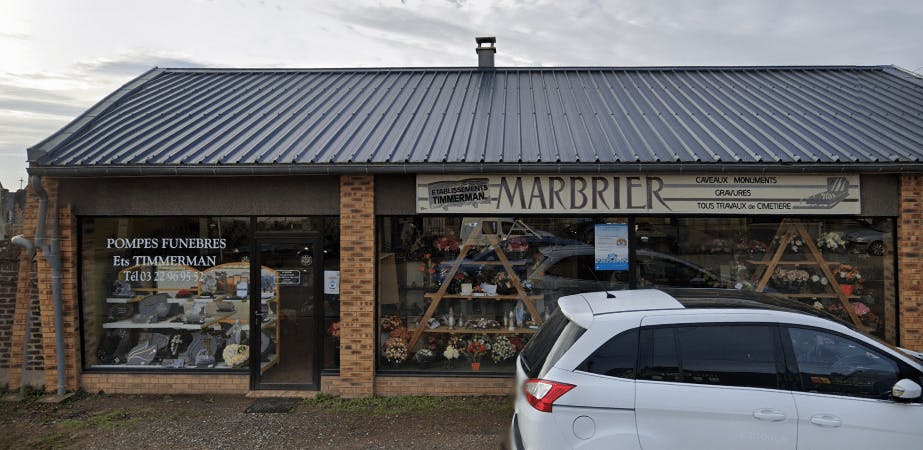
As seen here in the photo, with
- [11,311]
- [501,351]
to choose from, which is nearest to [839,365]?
[501,351]

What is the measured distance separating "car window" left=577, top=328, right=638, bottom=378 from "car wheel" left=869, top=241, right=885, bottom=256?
211 inches

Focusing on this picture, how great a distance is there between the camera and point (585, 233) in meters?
7.36

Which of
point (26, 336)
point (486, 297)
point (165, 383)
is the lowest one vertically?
point (165, 383)

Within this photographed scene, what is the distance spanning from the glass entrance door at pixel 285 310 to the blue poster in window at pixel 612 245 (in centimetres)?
378

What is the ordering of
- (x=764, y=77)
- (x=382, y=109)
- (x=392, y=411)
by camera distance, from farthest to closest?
(x=764, y=77)
(x=382, y=109)
(x=392, y=411)

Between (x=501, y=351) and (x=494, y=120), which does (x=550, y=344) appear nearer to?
(x=501, y=351)

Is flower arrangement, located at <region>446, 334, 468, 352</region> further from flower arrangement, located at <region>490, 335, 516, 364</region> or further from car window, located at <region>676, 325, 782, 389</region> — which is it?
car window, located at <region>676, 325, 782, 389</region>

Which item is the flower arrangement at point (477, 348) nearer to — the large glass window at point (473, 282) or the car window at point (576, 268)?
the large glass window at point (473, 282)

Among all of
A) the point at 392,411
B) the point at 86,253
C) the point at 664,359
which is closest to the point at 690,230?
the point at 664,359

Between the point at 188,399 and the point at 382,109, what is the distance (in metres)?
5.27

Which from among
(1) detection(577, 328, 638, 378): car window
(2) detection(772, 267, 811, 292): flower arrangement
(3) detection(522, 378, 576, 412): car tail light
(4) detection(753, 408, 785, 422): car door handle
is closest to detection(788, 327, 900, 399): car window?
(4) detection(753, 408, 785, 422): car door handle

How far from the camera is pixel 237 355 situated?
7609 mm

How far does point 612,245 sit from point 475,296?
2.00 metres

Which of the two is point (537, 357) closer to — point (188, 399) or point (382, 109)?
point (188, 399)
